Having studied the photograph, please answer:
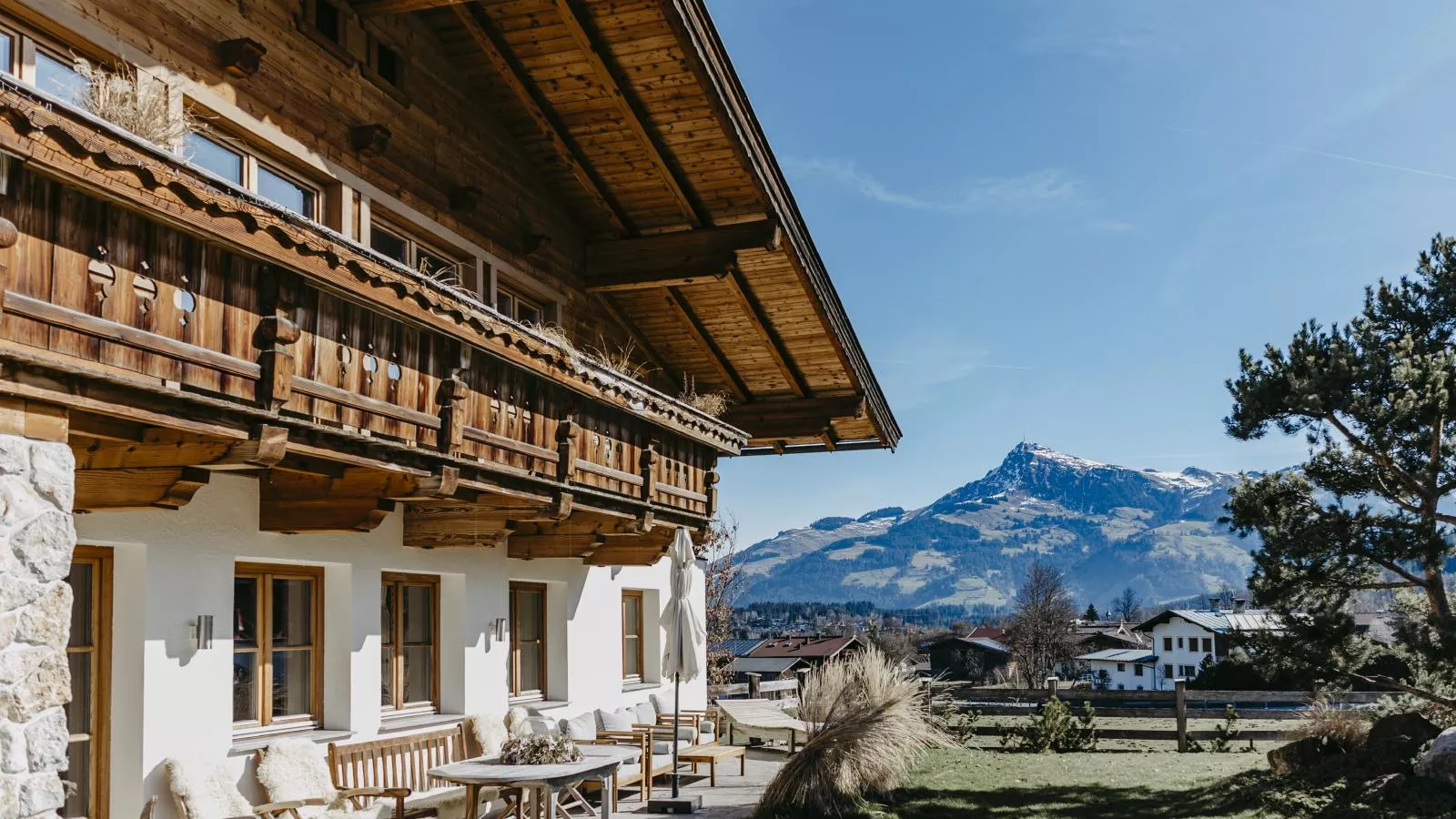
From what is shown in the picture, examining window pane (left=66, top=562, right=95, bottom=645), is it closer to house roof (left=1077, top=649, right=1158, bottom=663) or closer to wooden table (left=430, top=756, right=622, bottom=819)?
wooden table (left=430, top=756, right=622, bottom=819)

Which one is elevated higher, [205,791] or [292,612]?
[292,612]

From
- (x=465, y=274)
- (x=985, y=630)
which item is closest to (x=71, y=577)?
(x=465, y=274)

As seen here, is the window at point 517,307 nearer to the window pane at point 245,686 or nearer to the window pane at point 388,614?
the window pane at point 388,614

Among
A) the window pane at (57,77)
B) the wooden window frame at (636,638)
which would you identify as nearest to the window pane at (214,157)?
the window pane at (57,77)

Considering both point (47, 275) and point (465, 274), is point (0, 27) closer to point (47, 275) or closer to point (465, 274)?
point (47, 275)

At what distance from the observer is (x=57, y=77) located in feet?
24.7

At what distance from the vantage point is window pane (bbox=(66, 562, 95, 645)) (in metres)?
7.41

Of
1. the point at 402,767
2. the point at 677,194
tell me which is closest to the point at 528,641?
the point at 402,767

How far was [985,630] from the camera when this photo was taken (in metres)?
99.2

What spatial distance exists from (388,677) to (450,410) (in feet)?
12.2

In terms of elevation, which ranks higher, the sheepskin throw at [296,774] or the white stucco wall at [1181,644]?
the sheepskin throw at [296,774]

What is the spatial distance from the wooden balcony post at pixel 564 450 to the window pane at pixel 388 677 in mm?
2423

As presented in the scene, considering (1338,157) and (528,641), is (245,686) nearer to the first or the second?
(528,641)

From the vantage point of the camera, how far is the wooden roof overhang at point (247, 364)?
5.15 m
